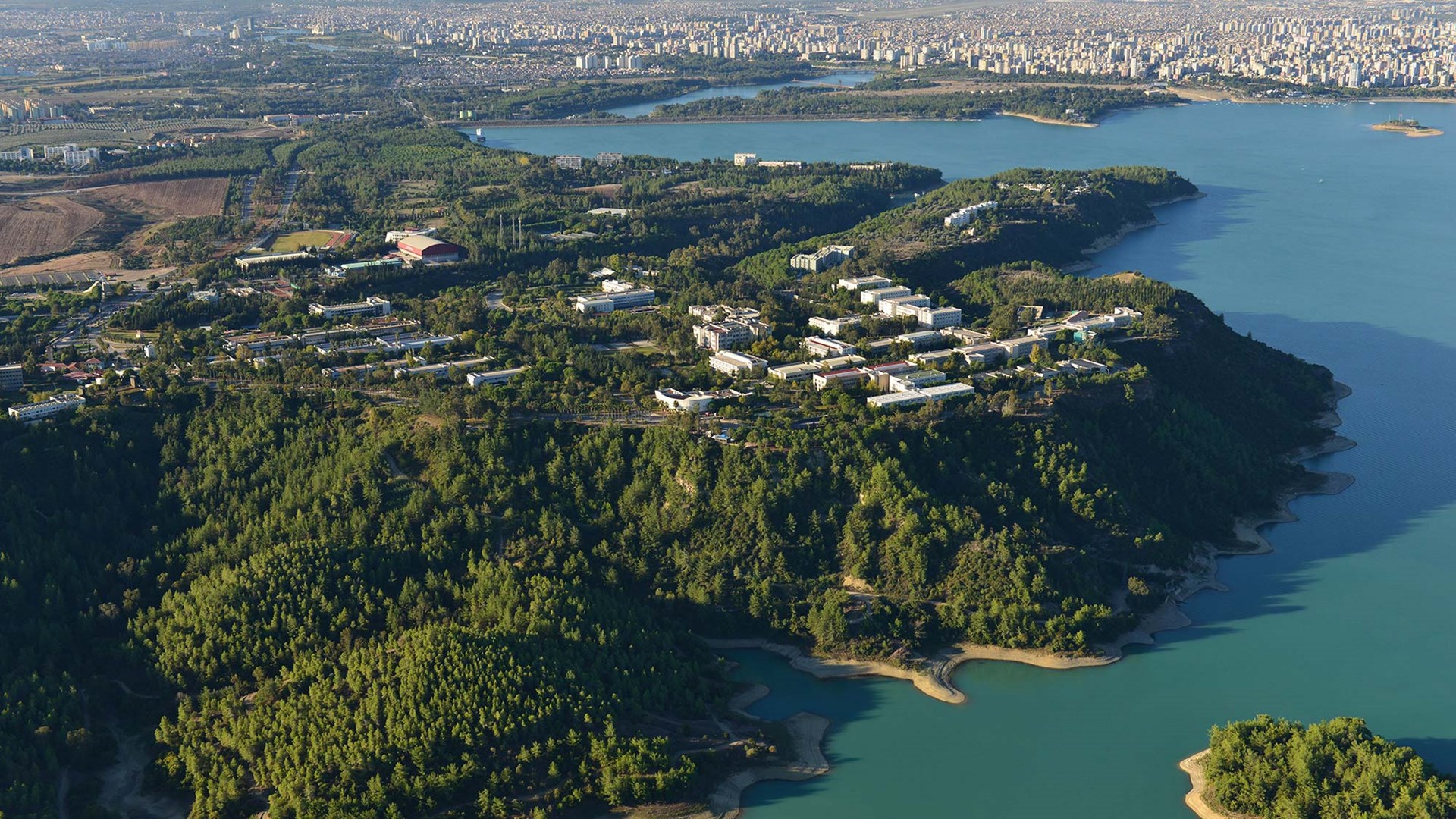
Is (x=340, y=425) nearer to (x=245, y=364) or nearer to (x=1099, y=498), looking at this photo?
(x=245, y=364)

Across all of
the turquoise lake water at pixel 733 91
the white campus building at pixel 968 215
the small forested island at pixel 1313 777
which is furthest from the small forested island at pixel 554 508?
the turquoise lake water at pixel 733 91

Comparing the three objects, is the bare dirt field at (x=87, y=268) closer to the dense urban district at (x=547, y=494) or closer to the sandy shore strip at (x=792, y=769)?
the dense urban district at (x=547, y=494)

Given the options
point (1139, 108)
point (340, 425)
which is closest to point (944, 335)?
point (340, 425)

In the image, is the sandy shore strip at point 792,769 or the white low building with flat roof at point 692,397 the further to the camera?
the white low building with flat roof at point 692,397

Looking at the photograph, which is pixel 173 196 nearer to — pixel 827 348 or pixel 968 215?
pixel 968 215

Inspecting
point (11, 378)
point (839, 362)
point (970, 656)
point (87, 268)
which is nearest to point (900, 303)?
point (839, 362)

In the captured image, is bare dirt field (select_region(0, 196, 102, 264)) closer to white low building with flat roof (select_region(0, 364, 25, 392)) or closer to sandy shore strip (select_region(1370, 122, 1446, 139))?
white low building with flat roof (select_region(0, 364, 25, 392))

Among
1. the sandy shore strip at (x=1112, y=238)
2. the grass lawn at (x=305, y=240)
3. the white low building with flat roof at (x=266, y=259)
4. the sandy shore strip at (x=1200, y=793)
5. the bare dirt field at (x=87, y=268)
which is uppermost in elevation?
the white low building with flat roof at (x=266, y=259)
